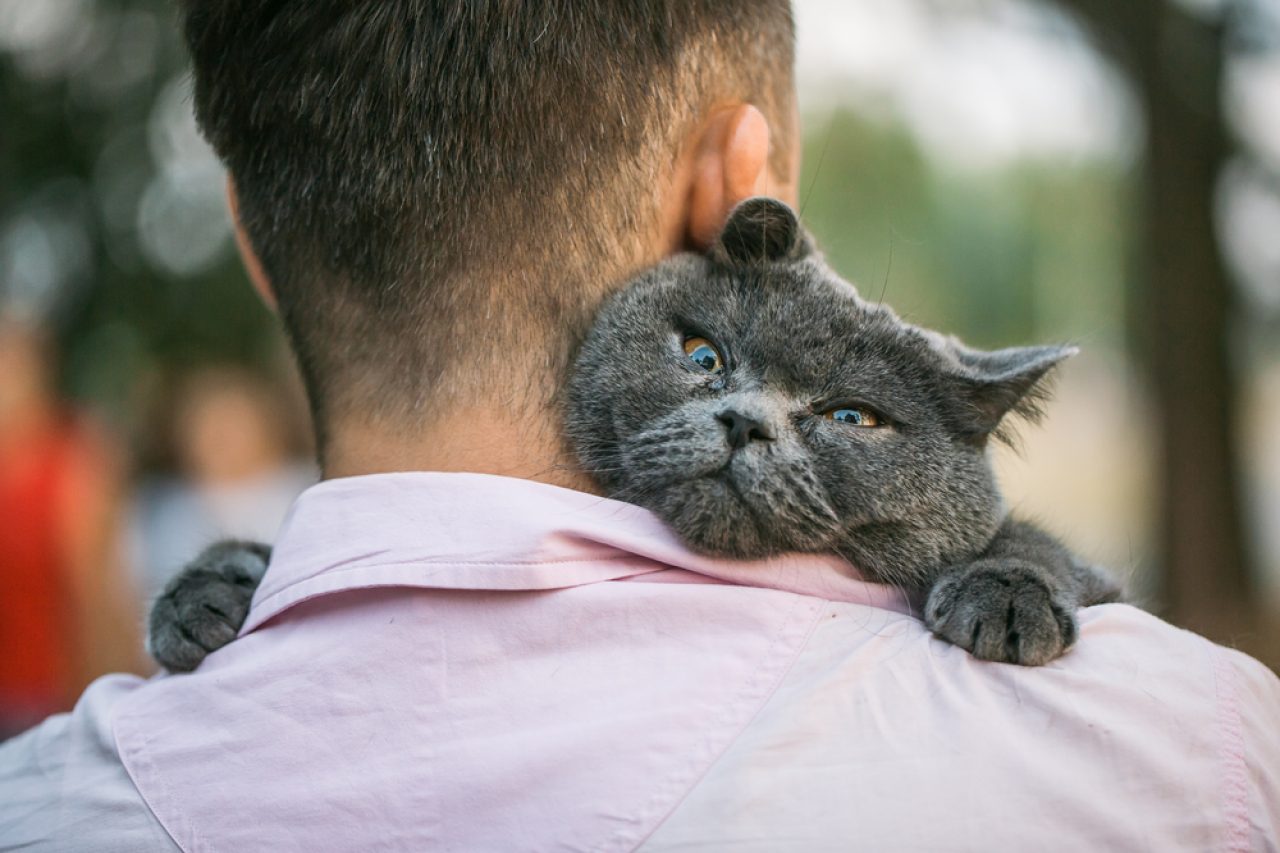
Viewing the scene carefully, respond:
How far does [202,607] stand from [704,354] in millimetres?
954

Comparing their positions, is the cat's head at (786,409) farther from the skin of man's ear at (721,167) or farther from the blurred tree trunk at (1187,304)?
the blurred tree trunk at (1187,304)

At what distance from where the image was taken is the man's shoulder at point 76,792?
127cm

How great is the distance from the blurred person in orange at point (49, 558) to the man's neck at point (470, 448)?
3.55 metres

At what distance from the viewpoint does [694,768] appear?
1175 mm

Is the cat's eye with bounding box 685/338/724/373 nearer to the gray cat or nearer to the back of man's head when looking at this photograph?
the gray cat

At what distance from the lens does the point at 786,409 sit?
1668mm

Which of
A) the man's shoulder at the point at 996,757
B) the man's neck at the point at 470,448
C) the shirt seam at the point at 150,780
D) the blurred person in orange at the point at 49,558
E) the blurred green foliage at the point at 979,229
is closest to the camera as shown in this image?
the man's shoulder at the point at 996,757

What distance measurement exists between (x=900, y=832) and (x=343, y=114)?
1191mm

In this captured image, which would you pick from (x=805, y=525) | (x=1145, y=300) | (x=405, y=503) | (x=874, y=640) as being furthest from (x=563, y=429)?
(x=1145, y=300)

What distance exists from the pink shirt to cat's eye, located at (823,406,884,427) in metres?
0.37

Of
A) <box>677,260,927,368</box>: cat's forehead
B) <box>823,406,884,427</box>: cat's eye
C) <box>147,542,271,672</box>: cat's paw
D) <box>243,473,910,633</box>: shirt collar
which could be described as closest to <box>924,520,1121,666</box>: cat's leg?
<box>243,473,910,633</box>: shirt collar

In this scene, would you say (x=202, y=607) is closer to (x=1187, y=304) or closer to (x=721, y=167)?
(x=721, y=167)

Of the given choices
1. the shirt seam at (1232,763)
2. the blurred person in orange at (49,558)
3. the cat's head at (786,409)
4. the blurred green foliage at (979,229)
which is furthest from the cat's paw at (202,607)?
the blurred green foliage at (979,229)

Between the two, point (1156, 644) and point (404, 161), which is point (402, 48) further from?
point (1156, 644)
